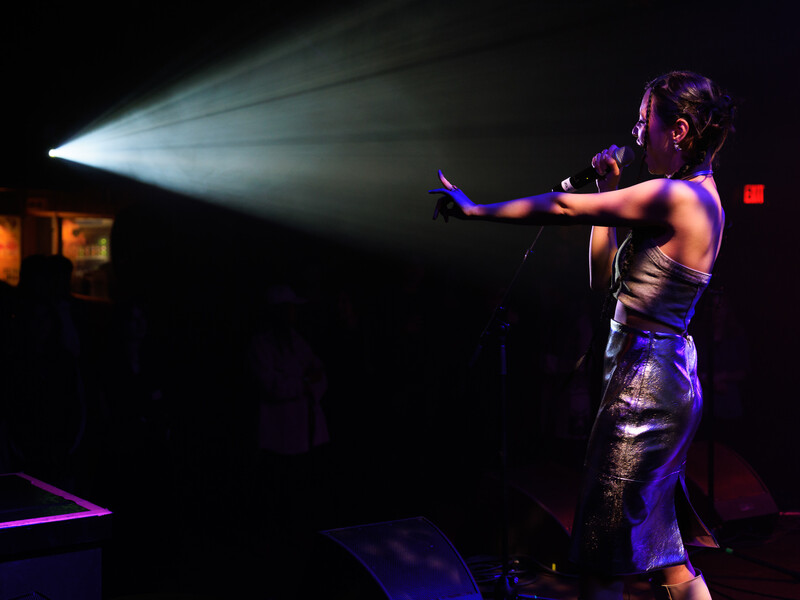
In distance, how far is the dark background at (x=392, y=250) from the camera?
465cm

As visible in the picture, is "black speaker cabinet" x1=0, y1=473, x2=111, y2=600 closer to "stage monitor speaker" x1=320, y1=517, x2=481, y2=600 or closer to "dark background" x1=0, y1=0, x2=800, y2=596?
"stage monitor speaker" x1=320, y1=517, x2=481, y2=600

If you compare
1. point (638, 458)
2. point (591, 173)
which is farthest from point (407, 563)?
point (591, 173)

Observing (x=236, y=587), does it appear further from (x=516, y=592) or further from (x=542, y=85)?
(x=542, y=85)

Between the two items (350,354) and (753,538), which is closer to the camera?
(753,538)

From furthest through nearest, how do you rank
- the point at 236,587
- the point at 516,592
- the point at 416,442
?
the point at 416,442, the point at 236,587, the point at 516,592

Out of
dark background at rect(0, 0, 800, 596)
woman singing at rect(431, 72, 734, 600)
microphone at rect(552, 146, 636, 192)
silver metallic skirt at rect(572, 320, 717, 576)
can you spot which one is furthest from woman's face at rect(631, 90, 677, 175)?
dark background at rect(0, 0, 800, 596)

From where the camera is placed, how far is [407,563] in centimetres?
258

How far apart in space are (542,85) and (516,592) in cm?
394

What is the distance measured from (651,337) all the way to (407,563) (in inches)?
47.5

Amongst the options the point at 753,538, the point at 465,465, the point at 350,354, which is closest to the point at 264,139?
the point at 350,354

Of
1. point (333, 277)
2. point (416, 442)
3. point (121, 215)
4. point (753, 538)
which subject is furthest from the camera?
point (333, 277)

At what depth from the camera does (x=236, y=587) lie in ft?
12.8

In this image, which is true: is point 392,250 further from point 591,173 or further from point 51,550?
point 51,550

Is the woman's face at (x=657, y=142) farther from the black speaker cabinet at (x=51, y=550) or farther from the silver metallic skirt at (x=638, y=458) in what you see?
the black speaker cabinet at (x=51, y=550)
